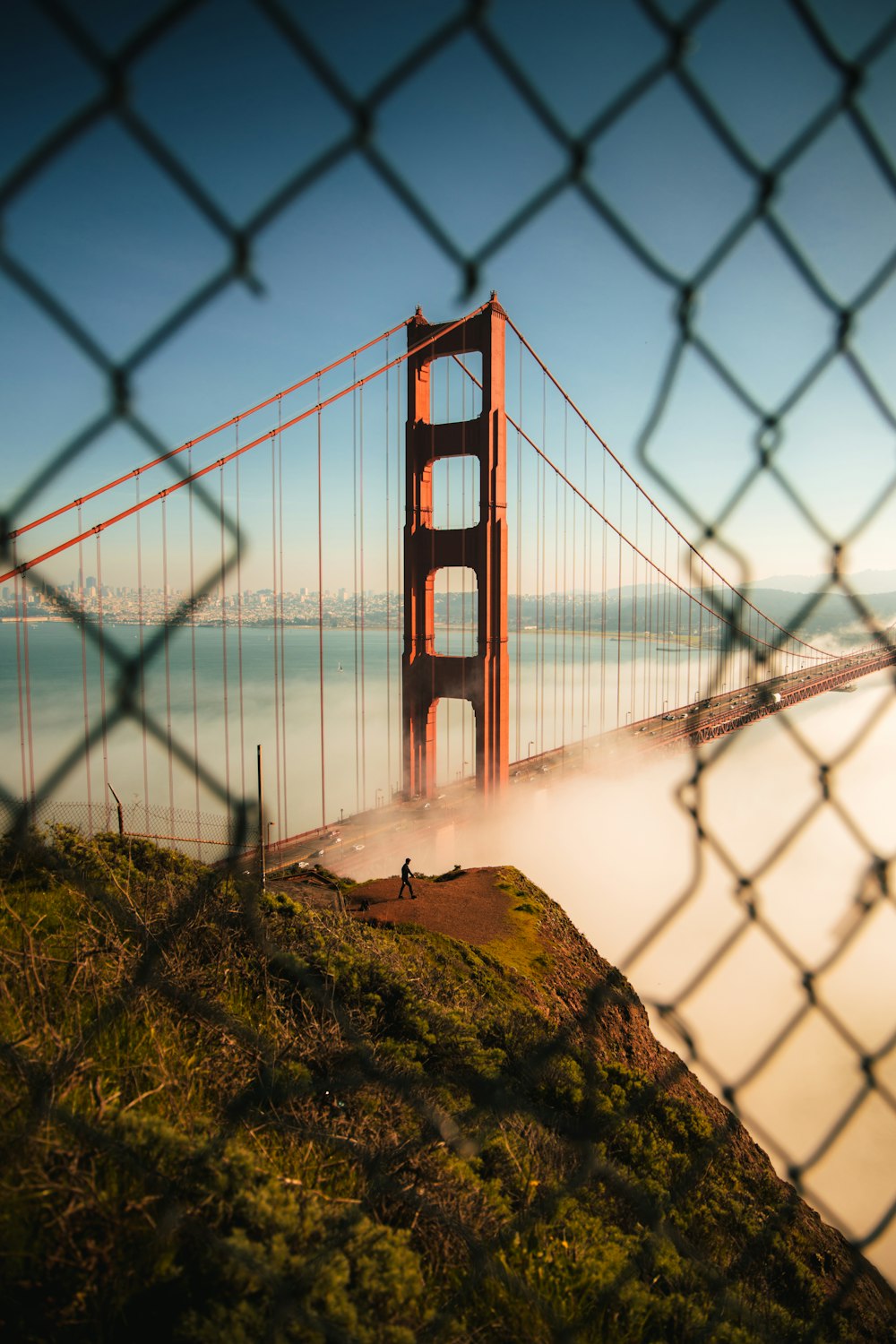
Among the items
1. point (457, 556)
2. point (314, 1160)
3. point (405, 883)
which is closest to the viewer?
point (314, 1160)

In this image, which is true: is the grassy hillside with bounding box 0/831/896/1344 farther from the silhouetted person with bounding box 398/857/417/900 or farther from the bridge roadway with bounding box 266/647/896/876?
the silhouetted person with bounding box 398/857/417/900

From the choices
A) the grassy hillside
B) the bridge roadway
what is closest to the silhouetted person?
the bridge roadway

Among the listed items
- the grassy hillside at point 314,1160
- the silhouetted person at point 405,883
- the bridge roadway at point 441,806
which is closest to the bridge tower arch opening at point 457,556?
the bridge roadway at point 441,806

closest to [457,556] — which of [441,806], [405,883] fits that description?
[441,806]

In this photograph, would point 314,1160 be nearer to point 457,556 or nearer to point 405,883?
point 405,883

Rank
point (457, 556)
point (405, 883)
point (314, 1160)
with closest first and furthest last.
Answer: point (314, 1160) < point (405, 883) < point (457, 556)

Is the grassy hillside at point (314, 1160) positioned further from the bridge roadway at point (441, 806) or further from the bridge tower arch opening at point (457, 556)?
the bridge tower arch opening at point (457, 556)
